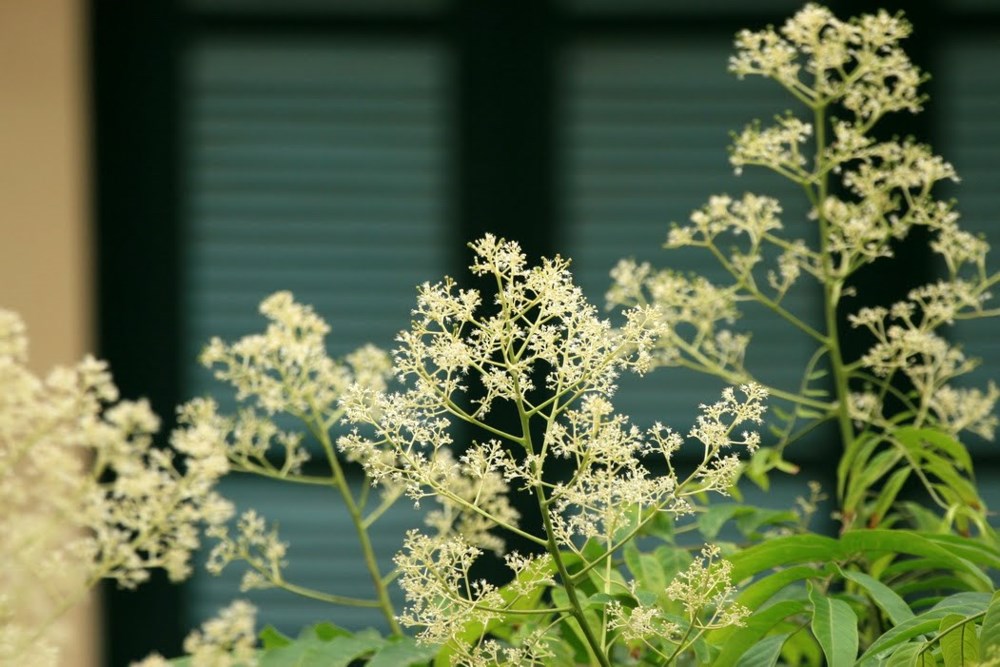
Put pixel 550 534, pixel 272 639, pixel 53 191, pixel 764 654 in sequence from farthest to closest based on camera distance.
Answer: pixel 53 191 < pixel 272 639 < pixel 764 654 < pixel 550 534

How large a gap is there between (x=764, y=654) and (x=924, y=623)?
0.08 m

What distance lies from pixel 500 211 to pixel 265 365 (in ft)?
4.67

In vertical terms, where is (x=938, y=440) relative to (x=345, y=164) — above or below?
below

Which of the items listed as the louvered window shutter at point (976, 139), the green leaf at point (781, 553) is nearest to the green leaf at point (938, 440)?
the green leaf at point (781, 553)

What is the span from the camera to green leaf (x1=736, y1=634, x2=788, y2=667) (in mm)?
601

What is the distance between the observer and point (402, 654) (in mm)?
661

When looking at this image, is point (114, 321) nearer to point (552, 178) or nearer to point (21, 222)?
point (21, 222)

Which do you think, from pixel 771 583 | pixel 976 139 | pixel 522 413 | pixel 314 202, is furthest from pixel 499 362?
pixel 976 139

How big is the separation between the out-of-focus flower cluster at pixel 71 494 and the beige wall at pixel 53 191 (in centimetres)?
153

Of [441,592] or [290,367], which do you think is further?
[290,367]

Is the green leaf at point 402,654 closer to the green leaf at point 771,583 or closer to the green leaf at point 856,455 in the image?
the green leaf at point 771,583

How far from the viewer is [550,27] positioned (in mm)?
2197

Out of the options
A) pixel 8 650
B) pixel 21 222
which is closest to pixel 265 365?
pixel 8 650

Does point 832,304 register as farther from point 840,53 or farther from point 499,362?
point 499,362
